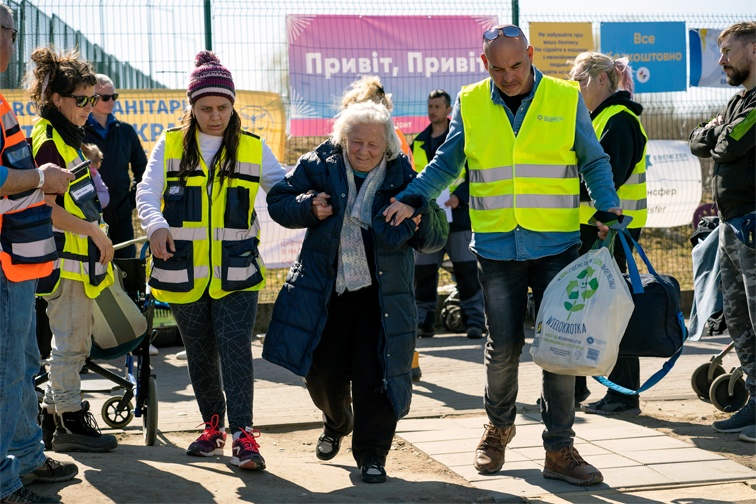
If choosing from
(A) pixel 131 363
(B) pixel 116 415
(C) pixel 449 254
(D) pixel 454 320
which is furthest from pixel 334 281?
(D) pixel 454 320

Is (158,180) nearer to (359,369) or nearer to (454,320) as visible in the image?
(359,369)

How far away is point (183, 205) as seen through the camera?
206 inches

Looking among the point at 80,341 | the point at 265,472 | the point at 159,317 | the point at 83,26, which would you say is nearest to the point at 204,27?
the point at 83,26

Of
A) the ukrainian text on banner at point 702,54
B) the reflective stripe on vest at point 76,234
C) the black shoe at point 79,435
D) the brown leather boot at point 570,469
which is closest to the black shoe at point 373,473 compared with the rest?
the brown leather boot at point 570,469

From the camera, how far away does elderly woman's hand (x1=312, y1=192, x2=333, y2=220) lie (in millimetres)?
4910

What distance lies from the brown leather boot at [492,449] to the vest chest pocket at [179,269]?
5.63 feet

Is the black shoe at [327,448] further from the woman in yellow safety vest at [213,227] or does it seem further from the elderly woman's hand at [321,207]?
the elderly woman's hand at [321,207]

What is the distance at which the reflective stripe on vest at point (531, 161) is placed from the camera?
508 centimetres

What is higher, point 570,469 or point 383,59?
point 383,59

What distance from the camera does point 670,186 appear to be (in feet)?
39.2

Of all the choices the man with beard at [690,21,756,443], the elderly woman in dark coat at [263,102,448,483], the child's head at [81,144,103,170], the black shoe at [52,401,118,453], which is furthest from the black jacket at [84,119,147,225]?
the man with beard at [690,21,756,443]

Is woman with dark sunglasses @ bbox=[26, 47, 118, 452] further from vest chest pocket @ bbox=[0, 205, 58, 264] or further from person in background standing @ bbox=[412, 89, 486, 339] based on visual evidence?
person in background standing @ bbox=[412, 89, 486, 339]

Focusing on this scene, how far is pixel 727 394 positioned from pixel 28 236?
4.67 m

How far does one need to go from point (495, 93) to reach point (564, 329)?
125cm
